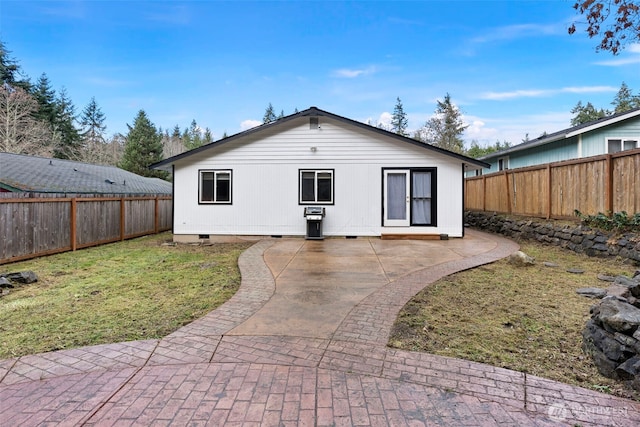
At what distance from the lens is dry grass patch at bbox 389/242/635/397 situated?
282cm

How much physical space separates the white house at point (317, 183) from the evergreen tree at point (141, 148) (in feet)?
85.8

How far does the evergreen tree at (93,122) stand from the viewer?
41.3 meters

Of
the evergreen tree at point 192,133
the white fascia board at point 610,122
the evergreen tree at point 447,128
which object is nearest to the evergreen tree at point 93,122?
the evergreen tree at point 192,133

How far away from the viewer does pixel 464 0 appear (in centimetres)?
1205

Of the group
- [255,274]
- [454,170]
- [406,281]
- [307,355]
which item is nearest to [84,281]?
[255,274]

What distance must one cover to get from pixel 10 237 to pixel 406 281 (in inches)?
341

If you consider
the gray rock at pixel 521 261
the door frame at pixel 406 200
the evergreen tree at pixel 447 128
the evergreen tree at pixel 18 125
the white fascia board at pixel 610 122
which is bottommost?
the gray rock at pixel 521 261

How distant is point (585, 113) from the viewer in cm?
4366

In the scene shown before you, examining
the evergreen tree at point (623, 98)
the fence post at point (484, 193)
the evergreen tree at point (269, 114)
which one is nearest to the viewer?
the fence post at point (484, 193)

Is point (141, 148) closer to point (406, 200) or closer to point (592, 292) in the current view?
point (406, 200)

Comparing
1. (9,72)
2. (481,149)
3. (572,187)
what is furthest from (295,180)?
(481,149)

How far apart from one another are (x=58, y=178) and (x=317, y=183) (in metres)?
9.95

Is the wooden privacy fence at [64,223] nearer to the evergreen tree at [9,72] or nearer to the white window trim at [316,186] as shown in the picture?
the white window trim at [316,186]

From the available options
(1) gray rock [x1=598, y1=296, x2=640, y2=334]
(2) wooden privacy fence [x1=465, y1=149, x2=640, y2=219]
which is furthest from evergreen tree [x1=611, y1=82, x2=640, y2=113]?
(1) gray rock [x1=598, y1=296, x2=640, y2=334]
